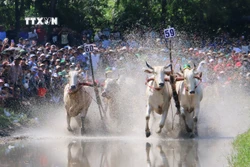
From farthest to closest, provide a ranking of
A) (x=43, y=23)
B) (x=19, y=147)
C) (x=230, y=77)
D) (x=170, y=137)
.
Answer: (x=43, y=23)
(x=230, y=77)
(x=170, y=137)
(x=19, y=147)

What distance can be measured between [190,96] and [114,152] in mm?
3932

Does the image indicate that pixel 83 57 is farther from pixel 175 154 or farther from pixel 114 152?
pixel 175 154

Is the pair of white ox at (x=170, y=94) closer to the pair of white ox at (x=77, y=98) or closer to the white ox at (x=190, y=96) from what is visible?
the white ox at (x=190, y=96)

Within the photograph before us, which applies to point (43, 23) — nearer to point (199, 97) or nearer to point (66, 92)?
point (66, 92)

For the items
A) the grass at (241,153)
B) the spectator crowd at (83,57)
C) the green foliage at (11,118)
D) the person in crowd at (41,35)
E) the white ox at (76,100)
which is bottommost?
the grass at (241,153)

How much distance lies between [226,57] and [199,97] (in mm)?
9635

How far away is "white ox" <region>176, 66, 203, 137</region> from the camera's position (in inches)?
756

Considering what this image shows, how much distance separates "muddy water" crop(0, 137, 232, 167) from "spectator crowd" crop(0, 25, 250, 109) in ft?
13.1

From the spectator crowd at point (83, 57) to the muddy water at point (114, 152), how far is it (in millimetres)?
3978

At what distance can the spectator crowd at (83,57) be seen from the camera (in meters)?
22.5

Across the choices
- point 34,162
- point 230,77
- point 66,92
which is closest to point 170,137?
point 66,92

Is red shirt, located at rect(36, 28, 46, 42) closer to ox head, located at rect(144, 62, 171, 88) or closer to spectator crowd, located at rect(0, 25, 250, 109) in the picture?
spectator crowd, located at rect(0, 25, 250, 109)

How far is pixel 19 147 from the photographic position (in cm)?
1719

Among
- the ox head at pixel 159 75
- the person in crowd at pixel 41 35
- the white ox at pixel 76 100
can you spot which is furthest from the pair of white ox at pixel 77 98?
the person in crowd at pixel 41 35
